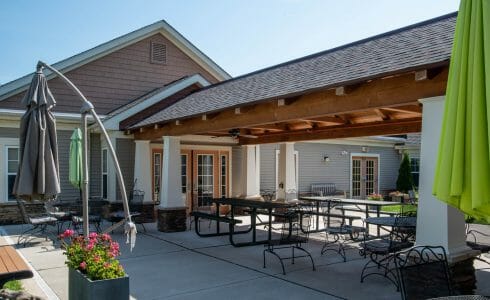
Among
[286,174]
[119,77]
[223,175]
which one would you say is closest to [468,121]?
[286,174]

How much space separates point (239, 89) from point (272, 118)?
2.46 metres

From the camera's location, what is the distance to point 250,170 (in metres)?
15.0

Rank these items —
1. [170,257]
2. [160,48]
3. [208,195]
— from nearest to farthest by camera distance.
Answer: [170,257], [208,195], [160,48]

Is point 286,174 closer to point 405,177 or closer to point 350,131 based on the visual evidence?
point 350,131

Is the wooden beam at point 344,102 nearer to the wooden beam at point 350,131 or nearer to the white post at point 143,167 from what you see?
the wooden beam at point 350,131

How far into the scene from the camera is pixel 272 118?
767 centimetres

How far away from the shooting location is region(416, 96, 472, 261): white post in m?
4.97

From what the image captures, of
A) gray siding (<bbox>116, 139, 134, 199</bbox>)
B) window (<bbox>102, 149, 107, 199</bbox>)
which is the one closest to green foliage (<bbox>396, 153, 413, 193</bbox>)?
gray siding (<bbox>116, 139, 134, 199</bbox>)

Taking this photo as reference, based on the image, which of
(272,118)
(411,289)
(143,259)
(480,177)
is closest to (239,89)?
(272,118)

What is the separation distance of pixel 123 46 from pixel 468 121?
14395 mm

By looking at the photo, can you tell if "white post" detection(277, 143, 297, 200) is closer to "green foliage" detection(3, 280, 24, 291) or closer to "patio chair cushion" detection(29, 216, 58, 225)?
"patio chair cushion" detection(29, 216, 58, 225)

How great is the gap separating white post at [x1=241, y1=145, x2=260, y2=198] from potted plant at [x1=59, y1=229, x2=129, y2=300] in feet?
33.2

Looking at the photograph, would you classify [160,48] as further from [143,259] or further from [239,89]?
[143,259]

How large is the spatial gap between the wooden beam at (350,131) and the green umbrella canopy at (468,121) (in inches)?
288
